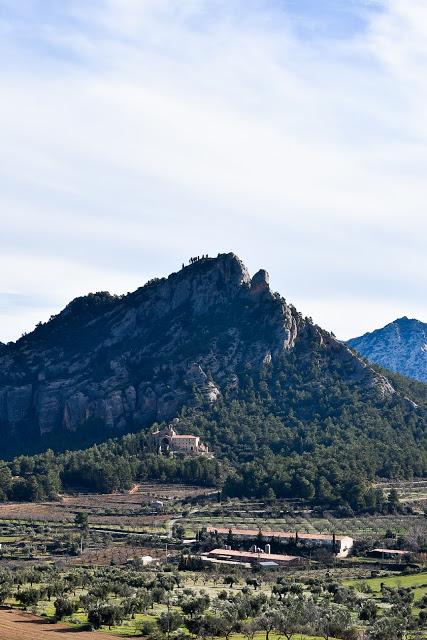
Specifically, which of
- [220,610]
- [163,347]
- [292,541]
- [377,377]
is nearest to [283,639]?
[220,610]

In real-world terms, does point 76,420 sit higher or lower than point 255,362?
lower

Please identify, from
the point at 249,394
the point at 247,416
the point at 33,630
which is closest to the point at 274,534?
the point at 33,630

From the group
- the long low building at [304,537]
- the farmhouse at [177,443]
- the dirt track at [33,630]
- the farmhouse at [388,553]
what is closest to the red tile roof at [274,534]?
the long low building at [304,537]

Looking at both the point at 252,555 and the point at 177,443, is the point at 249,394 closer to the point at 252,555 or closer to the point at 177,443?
the point at 177,443

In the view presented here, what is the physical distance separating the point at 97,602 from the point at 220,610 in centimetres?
832

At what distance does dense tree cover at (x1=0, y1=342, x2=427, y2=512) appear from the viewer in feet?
433

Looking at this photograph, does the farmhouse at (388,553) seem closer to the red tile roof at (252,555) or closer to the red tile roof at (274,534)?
the red tile roof at (274,534)

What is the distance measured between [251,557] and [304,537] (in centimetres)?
1160

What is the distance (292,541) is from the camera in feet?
318

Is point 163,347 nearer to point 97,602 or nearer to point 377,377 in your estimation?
point 377,377

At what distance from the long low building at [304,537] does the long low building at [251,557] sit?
5.23m

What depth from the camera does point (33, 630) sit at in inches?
2132

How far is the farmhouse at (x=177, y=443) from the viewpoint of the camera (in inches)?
6235

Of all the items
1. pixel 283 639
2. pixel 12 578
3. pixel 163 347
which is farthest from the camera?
pixel 163 347
